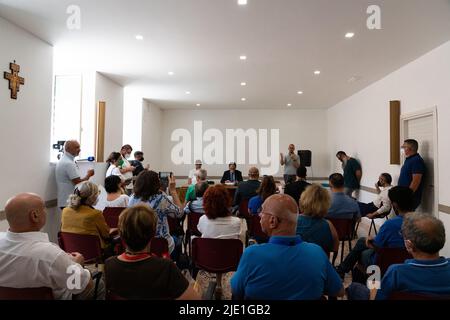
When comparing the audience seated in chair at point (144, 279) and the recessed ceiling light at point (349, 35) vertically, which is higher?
the recessed ceiling light at point (349, 35)

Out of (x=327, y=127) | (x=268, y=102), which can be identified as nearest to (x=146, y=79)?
(x=268, y=102)

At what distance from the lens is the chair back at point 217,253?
2504mm

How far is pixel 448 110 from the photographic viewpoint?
14.5 feet

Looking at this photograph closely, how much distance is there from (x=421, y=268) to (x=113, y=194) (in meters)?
3.12

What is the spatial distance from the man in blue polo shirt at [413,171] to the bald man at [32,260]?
4.75m

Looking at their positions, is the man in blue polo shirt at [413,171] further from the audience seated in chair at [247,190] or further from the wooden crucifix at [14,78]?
the wooden crucifix at [14,78]

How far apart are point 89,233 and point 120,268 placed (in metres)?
1.50

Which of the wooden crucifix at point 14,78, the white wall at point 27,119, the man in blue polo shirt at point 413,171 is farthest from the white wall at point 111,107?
the man in blue polo shirt at point 413,171

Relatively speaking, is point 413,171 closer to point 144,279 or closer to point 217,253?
point 217,253

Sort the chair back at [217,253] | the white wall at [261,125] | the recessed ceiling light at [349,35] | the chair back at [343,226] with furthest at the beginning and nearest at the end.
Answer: the white wall at [261,125]
the recessed ceiling light at [349,35]
the chair back at [343,226]
the chair back at [217,253]

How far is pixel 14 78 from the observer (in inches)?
154

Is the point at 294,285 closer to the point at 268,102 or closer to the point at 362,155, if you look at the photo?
the point at 362,155

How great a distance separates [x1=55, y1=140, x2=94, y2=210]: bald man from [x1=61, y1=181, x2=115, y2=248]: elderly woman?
188 cm

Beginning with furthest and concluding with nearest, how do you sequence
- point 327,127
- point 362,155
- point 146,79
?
point 327,127 < point 362,155 < point 146,79
